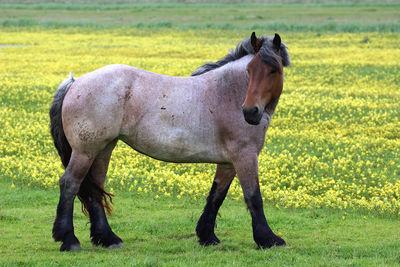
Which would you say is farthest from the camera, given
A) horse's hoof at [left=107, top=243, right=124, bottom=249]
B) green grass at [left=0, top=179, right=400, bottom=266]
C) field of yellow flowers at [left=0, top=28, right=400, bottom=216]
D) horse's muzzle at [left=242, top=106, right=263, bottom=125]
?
field of yellow flowers at [left=0, top=28, right=400, bottom=216]

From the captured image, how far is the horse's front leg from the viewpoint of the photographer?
8664 millimetres

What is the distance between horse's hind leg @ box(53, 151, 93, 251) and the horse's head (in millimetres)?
2434

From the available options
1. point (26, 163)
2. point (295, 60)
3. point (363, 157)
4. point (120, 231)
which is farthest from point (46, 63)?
point (120, 231)

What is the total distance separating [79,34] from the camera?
57125 millimetres

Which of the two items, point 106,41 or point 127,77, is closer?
point 127,77

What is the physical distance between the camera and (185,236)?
9.88m

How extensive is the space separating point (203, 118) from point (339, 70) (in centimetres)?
2414

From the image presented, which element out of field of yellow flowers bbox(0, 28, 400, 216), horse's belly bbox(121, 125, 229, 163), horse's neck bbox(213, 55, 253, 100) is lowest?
field of yellow flowers bbox(0, 28, 400, 216)

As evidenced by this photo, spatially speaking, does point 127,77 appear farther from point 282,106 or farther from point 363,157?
point 282,106

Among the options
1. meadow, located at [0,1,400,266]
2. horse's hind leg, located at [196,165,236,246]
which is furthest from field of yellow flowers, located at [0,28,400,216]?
horse's hind leg, located at [196,165,236,246]

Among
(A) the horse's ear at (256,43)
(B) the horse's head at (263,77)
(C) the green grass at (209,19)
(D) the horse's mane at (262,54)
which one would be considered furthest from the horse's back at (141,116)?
(C) the green grass at (209,19)

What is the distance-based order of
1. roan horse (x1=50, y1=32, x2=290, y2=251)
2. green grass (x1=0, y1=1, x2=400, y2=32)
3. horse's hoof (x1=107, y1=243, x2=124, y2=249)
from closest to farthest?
roan horse (x1=50, y1=32, x2=290, y2=251)
horse's hoof (x1=107, y1=243, x2=124, y2=249)
green grass (x1=0, y1=1, x2=400, y2=32)

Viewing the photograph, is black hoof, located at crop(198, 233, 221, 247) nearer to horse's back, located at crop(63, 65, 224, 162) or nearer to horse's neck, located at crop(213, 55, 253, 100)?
horse's back, located at crop(63, 65, 224, 162)

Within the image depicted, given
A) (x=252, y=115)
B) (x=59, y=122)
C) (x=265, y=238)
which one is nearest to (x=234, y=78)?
(x=252, y=115)
